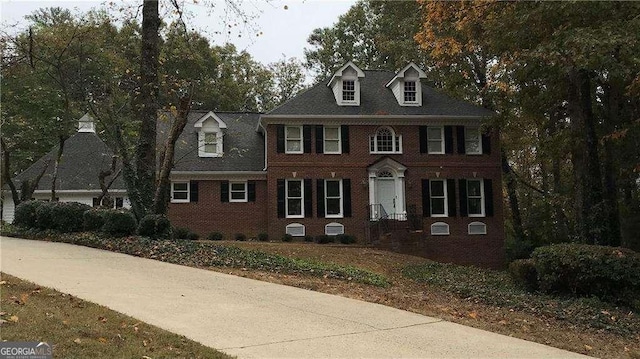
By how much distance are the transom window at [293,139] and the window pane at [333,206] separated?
2.58 metres

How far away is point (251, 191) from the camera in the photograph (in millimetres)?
25781

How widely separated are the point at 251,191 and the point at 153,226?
34.3 ft

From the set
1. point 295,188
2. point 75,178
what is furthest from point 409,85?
point 75,178

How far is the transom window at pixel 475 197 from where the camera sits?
2605 cm

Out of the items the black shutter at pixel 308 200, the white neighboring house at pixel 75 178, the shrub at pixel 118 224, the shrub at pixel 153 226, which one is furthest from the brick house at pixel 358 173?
the shrub at pixel 118 224

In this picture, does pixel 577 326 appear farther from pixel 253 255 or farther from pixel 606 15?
pixel 606 15

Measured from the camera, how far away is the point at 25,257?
40.1 feet

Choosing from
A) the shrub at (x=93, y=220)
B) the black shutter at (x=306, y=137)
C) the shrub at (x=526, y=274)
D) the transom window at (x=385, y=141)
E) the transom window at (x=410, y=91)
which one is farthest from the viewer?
the transom window at (x=410, y=91)

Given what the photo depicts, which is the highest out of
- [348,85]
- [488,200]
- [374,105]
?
[348,85]

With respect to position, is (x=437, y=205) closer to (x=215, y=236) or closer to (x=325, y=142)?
(x=325, y=142)

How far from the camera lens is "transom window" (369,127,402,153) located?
84.0ft

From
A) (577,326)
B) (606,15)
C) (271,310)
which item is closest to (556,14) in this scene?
(606,15)

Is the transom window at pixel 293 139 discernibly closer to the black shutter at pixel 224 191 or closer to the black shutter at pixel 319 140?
the black shutter at pixel 319 140

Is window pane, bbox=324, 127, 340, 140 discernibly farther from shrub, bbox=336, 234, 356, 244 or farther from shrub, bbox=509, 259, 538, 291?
shrub, bbox=509, 259, 538, 291
